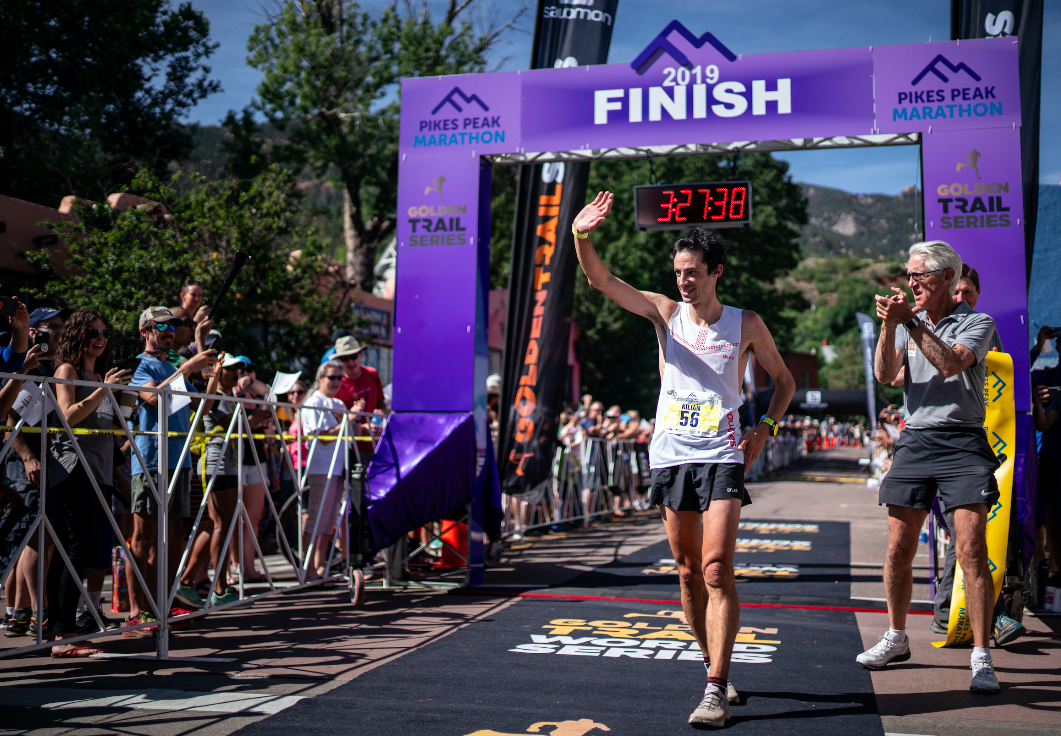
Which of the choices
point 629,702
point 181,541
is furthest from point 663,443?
point 181,541

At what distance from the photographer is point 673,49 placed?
22.7 feet

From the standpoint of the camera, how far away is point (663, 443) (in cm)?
382

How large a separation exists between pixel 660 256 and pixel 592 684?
87.3 ft

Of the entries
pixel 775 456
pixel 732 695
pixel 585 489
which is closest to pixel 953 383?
pixel 732 695

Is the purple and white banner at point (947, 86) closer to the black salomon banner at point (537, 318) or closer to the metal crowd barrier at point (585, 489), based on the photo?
the black salomon banner at point (537, 318)

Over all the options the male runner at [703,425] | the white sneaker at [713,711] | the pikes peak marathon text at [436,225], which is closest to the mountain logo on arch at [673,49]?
the pikes peak marathon text at [436,225]

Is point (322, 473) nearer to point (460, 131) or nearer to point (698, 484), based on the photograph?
point (460, 131)

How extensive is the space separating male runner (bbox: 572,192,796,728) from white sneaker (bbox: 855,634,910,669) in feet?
3.40

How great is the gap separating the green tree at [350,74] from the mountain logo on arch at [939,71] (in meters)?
17.2

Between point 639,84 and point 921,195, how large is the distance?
2237 millimetres

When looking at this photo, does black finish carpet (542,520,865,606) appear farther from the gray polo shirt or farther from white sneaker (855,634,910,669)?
the gray polo shirt

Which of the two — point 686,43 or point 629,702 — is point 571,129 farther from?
point 629,702

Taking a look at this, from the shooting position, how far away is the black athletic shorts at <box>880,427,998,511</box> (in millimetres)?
4125

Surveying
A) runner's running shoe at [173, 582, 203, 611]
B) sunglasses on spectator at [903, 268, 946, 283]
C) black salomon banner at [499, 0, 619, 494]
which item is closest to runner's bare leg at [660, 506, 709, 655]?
sunglasses on spectator at [903, 268, 946, 283]
